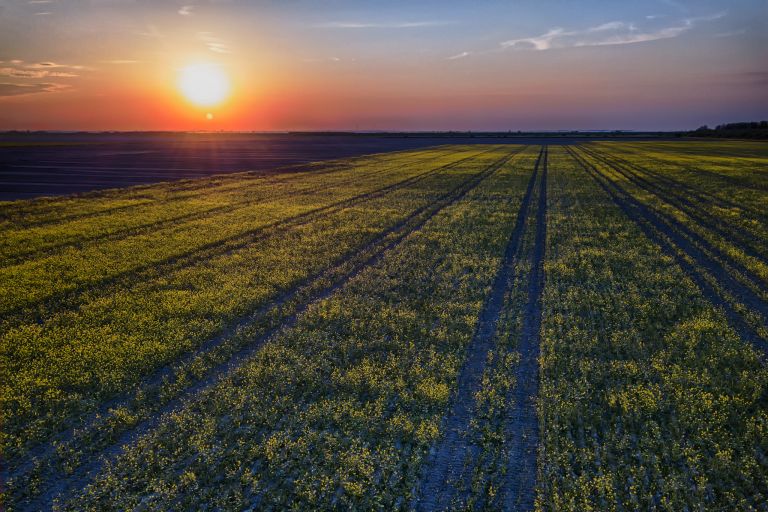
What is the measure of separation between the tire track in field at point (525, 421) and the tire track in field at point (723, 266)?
5478mm

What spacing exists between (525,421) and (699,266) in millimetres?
11212

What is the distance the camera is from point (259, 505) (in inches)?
206

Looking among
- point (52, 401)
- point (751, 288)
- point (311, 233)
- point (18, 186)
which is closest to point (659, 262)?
point (751, 288)

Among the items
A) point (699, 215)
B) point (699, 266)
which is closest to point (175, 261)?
point (699, 266)

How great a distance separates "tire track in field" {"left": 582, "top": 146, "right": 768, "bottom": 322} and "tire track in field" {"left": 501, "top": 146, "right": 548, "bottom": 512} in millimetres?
5478

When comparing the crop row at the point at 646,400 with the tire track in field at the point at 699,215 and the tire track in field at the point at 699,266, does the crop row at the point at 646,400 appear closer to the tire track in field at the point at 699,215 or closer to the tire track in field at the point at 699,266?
the tire track in field at the point at 699,266

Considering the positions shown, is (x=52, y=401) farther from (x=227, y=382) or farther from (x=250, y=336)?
(x=250, y=336)

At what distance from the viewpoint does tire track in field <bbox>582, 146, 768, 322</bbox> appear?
11484mm

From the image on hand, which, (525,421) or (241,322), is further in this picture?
(241,322)

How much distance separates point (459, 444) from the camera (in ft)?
20.4

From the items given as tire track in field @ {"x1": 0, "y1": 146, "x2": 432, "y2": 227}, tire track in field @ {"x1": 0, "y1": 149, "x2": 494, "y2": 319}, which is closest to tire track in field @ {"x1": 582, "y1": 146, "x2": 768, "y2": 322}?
tire track in field @ {"x1": 0, "y1": 149, "x2": 494, "y2": 319}

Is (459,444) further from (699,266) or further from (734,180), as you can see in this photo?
(734,180)

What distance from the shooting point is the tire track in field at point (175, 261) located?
11.0 m

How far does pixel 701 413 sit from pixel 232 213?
21.1 m
